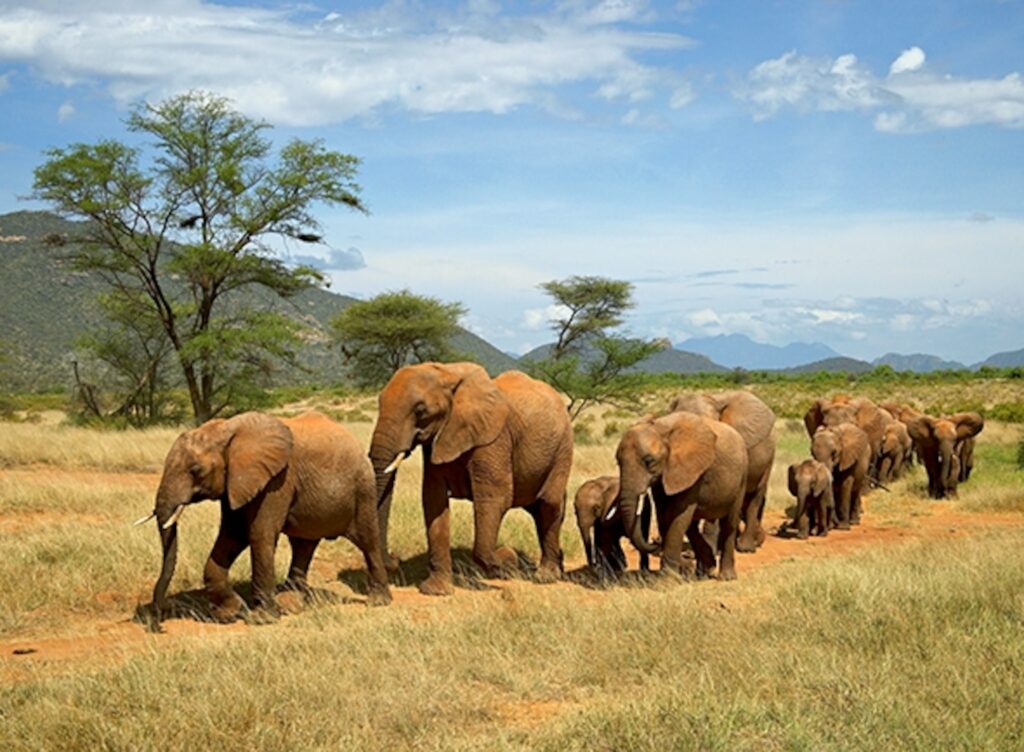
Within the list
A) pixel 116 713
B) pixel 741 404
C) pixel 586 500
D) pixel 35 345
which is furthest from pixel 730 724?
pixel 35 345

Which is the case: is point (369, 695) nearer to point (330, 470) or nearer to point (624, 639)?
point (624, 639)

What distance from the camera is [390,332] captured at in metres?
37.9

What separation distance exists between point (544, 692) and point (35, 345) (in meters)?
66.4

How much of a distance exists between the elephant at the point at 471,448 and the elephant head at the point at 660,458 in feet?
3.12

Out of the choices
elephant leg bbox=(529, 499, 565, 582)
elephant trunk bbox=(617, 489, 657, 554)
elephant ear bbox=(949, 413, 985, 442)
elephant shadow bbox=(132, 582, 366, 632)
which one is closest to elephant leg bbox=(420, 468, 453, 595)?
elephant shadow bbox=(132, 582, 366, 632)

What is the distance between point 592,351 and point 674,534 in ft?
95.9

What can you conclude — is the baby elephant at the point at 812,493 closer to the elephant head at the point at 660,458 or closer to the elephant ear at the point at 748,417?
the elephant ear at the point at 748,417

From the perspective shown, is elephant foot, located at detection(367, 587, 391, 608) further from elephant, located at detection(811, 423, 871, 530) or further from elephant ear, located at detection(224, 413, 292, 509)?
elephant, located at detection(811, 423, 871, 530)

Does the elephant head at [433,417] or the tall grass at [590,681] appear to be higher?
A: the elephant head at [433,417]

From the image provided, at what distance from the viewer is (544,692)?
7.19m

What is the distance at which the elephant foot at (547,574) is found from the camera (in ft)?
40.3

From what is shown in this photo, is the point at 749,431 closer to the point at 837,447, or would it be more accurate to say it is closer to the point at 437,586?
the point at 837,447

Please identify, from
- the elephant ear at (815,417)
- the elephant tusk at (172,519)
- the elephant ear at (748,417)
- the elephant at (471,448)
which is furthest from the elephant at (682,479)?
the elephant ear at (815,417)

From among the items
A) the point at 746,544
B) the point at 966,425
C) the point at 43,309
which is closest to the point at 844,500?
the point at 746,544
